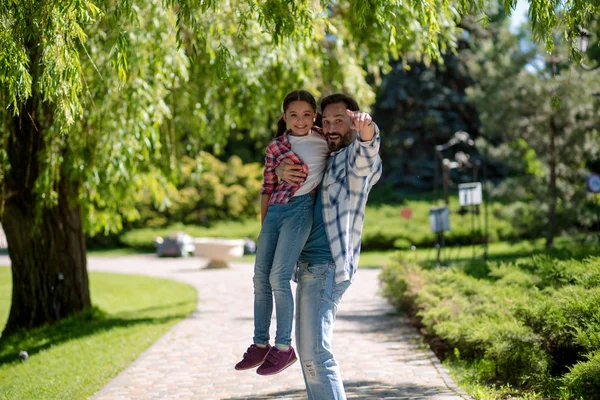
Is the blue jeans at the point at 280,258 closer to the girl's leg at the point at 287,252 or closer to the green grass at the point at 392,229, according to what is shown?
the girl's leg at the point at 287,252

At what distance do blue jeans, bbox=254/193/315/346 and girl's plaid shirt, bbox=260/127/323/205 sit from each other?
0.15ft

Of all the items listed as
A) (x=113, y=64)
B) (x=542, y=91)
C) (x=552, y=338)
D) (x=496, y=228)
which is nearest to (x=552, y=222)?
(x=542, y=91)

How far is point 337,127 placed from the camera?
425 centimetres

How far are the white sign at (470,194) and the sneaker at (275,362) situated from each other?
1035cm

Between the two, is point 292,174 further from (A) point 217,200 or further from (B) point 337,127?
(A) point 217,200

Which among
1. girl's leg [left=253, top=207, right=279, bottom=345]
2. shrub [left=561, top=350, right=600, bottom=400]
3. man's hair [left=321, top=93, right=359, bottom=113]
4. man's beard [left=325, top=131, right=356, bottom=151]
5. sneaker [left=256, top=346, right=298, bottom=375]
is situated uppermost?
man's hair [left=321, top=93, right=359, bottom=113]

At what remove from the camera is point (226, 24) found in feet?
32.4

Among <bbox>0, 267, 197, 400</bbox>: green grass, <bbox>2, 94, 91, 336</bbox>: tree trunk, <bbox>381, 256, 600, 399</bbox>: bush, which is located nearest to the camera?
<bbox>381, 256, 600, 399</bbox>: bush

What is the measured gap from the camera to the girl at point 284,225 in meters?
4.16

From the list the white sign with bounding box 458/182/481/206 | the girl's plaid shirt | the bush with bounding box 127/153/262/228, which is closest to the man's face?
the girl's plaid shirt

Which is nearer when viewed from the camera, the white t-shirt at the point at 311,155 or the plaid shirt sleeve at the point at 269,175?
the white t-shirt at the point at 311,155

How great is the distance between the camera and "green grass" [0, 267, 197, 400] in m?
7.40

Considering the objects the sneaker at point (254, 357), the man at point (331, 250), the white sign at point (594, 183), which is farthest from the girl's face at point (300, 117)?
the white sign at point (594, 183)

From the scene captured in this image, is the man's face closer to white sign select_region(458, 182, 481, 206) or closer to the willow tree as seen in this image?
the willow tree
